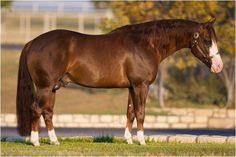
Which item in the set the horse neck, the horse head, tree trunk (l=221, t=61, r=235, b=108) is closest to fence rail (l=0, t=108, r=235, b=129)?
tree trunk (l=221, t=61, r=235, b=108)

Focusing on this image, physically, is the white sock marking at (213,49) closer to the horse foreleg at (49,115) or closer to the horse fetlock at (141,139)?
the horse fetlock at (141,139)

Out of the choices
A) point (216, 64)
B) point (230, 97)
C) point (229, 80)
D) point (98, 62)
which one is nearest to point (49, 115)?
point (98, 62)

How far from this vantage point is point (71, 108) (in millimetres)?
30438

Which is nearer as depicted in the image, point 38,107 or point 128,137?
point 38,107

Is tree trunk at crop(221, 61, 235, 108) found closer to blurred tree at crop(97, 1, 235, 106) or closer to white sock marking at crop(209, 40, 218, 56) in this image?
blurred tree at crop(97, 1, 235, 106)

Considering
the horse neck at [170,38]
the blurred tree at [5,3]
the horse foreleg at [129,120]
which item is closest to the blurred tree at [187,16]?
the blurred tree at [5,3]

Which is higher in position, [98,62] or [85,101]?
[98,62]

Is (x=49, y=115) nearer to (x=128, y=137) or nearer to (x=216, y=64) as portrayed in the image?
(x=128, y=137)

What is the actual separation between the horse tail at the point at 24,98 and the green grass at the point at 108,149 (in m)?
0.36

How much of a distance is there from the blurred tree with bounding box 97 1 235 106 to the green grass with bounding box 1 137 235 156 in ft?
45.3

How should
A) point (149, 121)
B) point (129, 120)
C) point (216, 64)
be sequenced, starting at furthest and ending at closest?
1. point (149, 121)
2. point (129, 120)
3. point (216, 64)

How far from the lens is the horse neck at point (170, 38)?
15477 millimetres

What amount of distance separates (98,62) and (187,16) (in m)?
14.3

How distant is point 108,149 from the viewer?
14.1m
